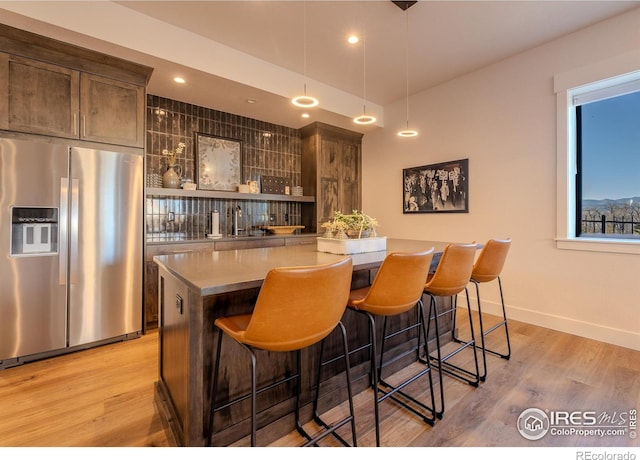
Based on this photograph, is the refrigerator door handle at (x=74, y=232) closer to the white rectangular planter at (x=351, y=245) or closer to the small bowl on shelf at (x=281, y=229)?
the white rectangular planter at (x=351, y=245)

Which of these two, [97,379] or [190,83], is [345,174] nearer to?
[190,83]

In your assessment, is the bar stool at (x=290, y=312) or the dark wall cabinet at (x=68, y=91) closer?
the bar stool at (x=290, y=312)

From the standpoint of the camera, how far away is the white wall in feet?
9.00

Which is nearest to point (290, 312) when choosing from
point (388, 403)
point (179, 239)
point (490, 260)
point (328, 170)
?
point (388, 403)

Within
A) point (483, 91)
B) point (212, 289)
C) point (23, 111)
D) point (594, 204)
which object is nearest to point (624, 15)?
point (483, 91)

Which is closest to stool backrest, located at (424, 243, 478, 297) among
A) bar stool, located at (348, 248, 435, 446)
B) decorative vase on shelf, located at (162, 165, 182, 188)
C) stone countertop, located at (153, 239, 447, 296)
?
bar stool, located at (348, 248, 435, 446)

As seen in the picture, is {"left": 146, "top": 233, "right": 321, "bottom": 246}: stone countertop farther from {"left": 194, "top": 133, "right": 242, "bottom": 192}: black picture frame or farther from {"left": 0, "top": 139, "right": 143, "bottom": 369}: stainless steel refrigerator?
A: {"left": 194, "top": 133, "right": 242, "bottom": 192}: black picture frame

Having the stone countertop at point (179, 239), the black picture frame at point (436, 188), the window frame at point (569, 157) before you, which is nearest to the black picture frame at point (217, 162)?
the stone countertop at point (179, 239)

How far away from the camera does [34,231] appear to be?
7.85 feet

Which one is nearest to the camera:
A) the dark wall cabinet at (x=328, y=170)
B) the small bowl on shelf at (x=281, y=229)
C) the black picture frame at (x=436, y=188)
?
the black picture frame at (x=436, y=188)

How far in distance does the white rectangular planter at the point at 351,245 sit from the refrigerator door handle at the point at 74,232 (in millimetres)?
2079

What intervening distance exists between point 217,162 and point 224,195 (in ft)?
1.86

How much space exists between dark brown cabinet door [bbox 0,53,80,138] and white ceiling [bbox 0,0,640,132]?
0.29m

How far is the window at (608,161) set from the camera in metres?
2.81
